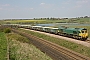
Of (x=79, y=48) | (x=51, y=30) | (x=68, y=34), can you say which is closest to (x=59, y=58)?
(x=79, y=48)

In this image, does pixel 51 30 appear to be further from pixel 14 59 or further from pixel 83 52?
pixel 14 59

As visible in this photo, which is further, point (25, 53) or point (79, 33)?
point (79, 33)

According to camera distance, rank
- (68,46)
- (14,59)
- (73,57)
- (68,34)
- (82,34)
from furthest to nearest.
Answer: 1. (68,34)
2. (82,34)
3. (68,46)
4. (73,57)
5. (14,59)

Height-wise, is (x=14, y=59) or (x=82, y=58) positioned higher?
(x=14, y=59)

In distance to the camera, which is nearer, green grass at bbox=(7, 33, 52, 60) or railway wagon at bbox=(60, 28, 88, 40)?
green grass at bbox=(7, 33, 52, 60)

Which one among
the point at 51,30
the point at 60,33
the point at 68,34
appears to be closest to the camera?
the point at 68,34

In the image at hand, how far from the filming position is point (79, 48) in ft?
124

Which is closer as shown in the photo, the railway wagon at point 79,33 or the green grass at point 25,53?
the green grass at point 25,53

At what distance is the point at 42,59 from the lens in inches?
1094

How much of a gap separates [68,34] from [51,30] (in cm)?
2308

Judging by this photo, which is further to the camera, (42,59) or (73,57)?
(73,57)

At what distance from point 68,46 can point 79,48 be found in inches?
191

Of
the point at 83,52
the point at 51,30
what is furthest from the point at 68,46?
the point at 51,30

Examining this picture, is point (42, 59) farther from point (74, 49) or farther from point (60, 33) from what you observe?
point (60, 33)
